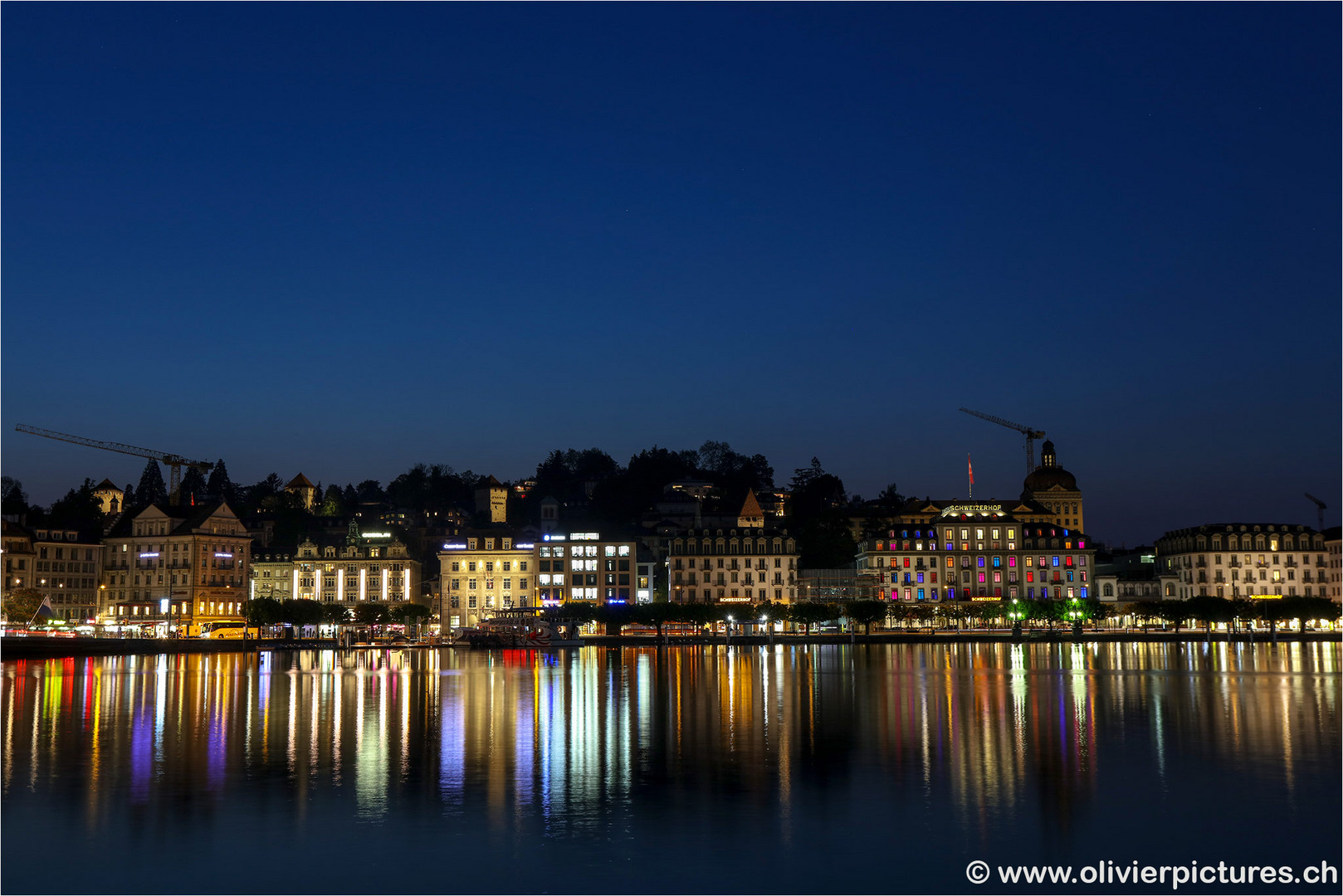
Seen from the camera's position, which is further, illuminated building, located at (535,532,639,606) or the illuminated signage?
the illuminated signage

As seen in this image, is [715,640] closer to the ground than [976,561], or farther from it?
closer to the ground

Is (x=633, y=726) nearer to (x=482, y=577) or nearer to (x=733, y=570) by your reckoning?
(x=733, y=570)

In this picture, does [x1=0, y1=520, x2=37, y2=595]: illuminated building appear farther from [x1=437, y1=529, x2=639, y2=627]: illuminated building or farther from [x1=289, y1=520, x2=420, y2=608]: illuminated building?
[x1=437, y1=529, x2=639, y2=627]: illuminated building

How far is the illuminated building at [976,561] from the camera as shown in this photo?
172 meters

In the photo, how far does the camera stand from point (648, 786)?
99.5ft

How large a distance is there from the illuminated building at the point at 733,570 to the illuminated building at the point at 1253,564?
2310 inches

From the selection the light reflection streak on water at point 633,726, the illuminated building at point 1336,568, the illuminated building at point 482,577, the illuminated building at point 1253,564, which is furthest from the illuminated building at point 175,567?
the illuminated building at point 1336,568

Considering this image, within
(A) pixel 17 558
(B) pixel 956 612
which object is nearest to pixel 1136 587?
(B) pixel 956 612

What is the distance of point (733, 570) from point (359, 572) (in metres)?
51.1

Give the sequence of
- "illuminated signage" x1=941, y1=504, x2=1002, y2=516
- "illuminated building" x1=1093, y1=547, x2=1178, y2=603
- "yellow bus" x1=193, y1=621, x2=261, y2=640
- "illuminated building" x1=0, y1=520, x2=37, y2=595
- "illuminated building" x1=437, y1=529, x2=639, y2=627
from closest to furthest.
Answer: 1. "yellow bus" x1=193, y1=621, x2=261, y2=640
2. "illuminated building" x1=0, y1=520, x2=37, y2=595
3. "illuminated building" x1=437, y1=529, x2=639, y2=627
4. "illuminated signage" x1=941, y1=504, x2=1002, y2=516
5. "illuminated building" x1=1093, y1=547, x2=1178, y2=603

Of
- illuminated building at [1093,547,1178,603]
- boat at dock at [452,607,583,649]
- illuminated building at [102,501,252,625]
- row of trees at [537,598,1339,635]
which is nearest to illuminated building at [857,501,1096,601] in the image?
row of trees at [537,598,1339,635]

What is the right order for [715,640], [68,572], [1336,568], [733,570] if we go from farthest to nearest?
[1336,568] → [733,570] → [68,572] → [715,640]

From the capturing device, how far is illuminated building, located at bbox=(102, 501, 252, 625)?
164 m

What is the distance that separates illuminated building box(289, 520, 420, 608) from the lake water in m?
109
